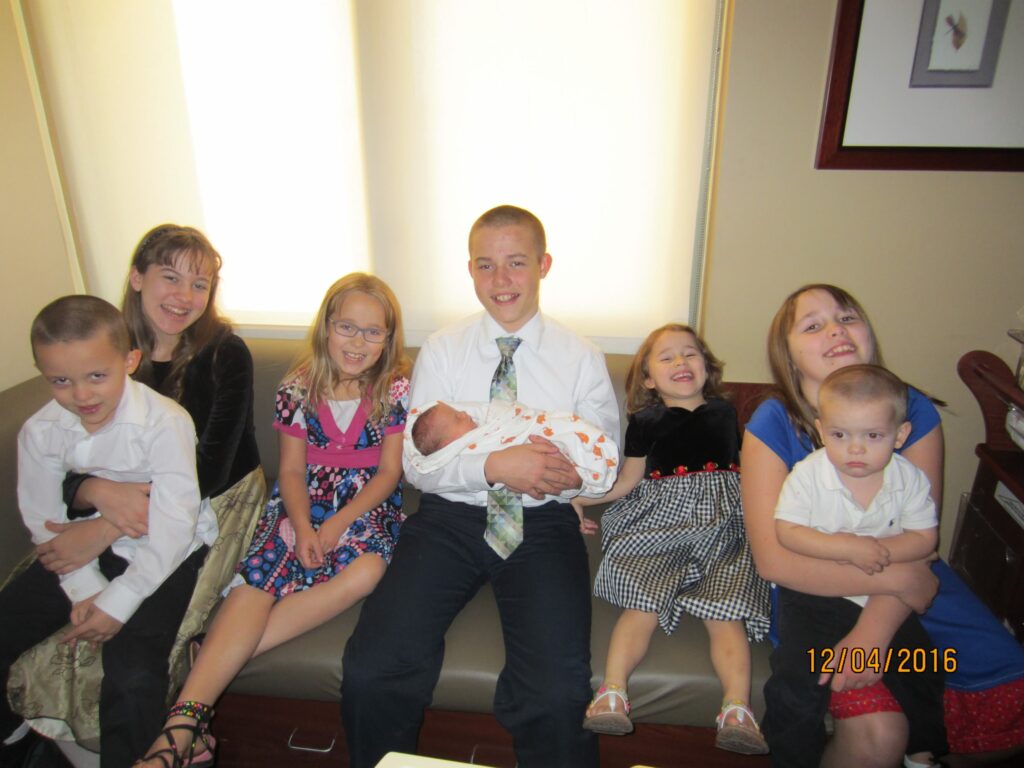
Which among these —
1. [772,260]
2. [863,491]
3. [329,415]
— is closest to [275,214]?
→ [329,415]

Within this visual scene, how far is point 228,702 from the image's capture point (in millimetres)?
1581

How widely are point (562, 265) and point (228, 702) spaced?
5.75ft

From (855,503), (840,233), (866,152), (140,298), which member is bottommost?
(855,503)

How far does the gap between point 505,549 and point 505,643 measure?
0.80 ft

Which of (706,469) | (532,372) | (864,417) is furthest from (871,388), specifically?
(532,372)

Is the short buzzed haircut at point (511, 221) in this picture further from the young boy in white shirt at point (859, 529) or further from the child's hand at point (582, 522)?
the young boy in white shirt at point (859, 529)

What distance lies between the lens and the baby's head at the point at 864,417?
1292 mm

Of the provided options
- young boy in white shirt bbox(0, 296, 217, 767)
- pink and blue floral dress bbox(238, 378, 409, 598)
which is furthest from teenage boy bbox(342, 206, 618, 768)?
young boy in white shirt bbox(0, 296, 217, 767)

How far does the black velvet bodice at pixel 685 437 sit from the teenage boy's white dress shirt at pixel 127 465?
1.22 meters

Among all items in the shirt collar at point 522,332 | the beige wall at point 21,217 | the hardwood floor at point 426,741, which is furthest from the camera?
the beige wall at point 21,217

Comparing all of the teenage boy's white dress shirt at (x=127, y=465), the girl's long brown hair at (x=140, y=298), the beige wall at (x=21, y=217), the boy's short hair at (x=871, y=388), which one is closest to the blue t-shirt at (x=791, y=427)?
the boy's short hair at (x=871, y=388)

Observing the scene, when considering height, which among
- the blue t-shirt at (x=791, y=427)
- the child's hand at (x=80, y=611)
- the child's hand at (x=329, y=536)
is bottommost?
the child's hand at (x=80, y=611)

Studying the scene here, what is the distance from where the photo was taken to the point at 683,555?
1.62 m

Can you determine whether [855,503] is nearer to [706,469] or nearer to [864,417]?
[864,417]
